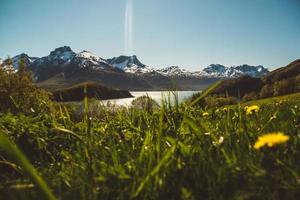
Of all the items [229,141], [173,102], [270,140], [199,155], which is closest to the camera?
[270,140]

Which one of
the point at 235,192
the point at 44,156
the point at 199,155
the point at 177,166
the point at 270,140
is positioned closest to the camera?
the point at 270,140

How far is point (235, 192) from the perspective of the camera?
1759mm

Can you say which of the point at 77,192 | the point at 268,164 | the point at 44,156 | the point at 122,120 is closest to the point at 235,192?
the point at 268,164

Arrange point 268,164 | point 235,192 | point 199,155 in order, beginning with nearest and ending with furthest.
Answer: point 235,192
point 268,164
point 199,155

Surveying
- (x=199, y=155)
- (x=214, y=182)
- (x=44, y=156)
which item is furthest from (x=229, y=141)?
(x=44, y=156)

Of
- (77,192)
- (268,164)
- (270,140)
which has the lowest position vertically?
(77,192)

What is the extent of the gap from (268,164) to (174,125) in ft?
5.58

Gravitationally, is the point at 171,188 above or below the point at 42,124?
below

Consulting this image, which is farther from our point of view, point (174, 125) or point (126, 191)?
point (174, 125)

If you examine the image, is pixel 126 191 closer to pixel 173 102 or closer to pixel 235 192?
pixel 235 192

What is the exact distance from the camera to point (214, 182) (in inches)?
72.2

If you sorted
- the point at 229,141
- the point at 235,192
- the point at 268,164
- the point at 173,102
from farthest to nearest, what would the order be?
1. the point at 173,102
2. the point at 229,141
3. the point at 268,164
4. the point at 235,192

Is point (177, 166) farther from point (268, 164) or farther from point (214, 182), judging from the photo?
point (268, 164)

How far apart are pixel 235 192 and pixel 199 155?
1.99ft
